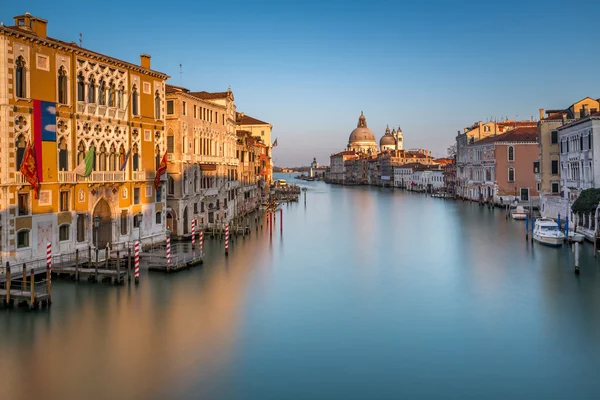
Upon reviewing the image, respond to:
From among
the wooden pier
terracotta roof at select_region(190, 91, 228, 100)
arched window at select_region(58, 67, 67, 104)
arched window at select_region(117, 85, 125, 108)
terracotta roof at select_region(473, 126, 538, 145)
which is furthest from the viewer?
terracotta roof at select_region(473, 126, 538, 145)

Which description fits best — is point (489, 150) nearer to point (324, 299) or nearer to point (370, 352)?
point (324, 299)

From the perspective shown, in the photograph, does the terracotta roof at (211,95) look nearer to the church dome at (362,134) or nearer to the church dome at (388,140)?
the church dome at (388,140)

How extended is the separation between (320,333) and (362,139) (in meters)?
143

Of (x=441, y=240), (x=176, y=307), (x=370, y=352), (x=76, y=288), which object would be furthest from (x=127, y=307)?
(x=441, y=240)

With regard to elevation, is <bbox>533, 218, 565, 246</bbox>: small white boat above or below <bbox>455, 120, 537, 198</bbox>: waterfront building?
below

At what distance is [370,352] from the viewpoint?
9.93m

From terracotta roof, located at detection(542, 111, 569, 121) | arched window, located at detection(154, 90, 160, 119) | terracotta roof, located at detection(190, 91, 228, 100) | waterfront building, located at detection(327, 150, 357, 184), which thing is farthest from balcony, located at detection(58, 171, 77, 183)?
waterfront building, located at detection(327, 150, 357, 184)

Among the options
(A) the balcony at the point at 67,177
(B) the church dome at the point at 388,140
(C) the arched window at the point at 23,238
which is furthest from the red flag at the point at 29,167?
(B) the church dome at the point at 388,140

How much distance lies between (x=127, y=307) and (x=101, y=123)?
24.5 feet

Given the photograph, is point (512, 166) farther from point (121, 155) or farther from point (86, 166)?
point (86, 166)

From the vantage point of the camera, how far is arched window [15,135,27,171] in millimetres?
14539

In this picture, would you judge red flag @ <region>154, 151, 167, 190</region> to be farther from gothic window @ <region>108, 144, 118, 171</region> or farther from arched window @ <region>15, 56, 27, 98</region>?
arched window @ <region>15, 56, 27, 98</region>

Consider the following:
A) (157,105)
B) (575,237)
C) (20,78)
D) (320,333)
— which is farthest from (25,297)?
(575,237)

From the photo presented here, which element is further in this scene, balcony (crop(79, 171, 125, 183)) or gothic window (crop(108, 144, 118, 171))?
gothic window (crop(108, 144, 118, 171))
